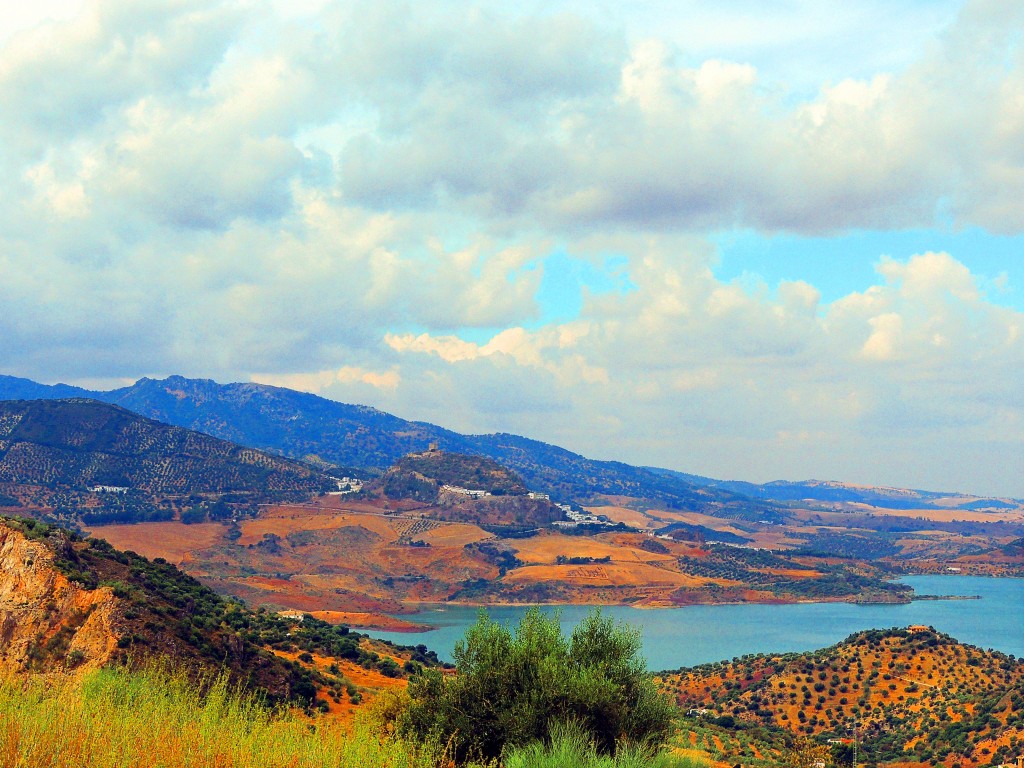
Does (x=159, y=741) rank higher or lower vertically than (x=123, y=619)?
higher

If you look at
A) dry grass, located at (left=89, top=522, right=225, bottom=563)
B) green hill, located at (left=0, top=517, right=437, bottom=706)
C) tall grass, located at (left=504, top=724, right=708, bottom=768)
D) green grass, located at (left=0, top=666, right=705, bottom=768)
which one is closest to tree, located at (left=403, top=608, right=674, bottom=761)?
tall grass, located at (left=504, top=724, right=708, bottom=768)

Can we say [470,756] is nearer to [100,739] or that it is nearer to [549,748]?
[549,748]

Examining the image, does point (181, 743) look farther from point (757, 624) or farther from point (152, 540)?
point (152, 540)

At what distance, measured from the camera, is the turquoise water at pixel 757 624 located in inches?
5049

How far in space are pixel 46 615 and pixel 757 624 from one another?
14169cm

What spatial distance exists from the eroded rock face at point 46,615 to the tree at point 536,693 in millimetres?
12496

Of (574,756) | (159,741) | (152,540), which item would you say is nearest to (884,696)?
(574,756)

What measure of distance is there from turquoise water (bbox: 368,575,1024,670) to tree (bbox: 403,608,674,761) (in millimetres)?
84392

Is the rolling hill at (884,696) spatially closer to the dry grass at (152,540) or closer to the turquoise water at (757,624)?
Answer: the turquoise water at (757,624)

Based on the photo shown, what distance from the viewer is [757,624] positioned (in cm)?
15975

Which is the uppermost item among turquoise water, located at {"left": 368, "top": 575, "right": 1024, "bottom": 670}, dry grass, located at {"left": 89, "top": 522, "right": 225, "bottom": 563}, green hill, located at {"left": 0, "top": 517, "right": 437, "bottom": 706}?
green hill, located at {"left": 0, "top": 517, "right": 437, "bottom": 706}

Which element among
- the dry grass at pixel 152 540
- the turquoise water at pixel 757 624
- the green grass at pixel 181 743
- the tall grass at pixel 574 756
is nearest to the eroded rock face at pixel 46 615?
the green grass at pixel 181 743

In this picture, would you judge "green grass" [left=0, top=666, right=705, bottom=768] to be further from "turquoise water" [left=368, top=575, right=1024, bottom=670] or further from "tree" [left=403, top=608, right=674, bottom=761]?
"turquoise water" [left=368, top=575, right=1024, bottom=670]

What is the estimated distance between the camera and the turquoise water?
5049 inches
